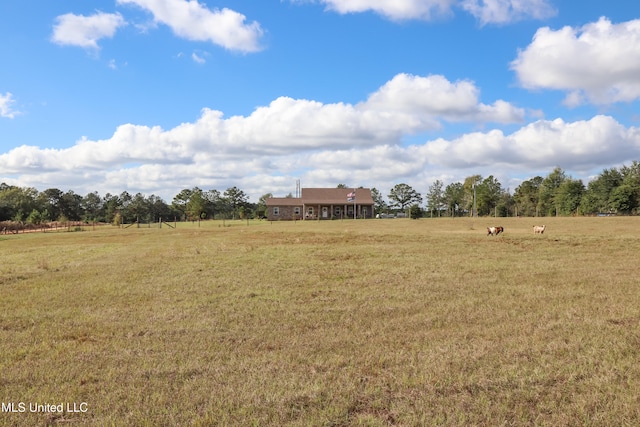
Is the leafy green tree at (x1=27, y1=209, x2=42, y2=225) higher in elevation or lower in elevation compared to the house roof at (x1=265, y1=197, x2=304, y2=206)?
lower

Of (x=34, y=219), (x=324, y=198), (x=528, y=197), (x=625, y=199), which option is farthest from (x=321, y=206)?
(x=625, y=199)

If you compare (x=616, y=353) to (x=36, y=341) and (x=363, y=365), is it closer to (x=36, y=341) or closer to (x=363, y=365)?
(x=363, y=365)

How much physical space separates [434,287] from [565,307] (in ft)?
10.1

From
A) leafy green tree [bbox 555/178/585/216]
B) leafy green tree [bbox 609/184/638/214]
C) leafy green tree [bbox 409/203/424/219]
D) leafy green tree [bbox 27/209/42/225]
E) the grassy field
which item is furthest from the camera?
leafy green tree [bbox 555/178/585/216]

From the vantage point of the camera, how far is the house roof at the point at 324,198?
77562 mm

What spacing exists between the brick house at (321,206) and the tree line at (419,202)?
22.6ft

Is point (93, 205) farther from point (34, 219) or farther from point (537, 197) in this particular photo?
point (537, 197)

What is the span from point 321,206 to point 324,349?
73.0 m

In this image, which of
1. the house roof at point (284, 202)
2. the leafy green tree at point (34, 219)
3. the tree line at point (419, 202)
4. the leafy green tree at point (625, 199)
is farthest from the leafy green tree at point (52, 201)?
the leafy green tree at point (625, 199)

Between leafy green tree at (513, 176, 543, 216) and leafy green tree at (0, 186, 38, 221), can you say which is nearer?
leafy green tree at (0, 186, 38, 221)

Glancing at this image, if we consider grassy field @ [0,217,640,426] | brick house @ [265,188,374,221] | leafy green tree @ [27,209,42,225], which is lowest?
grassy field @ [0,217,640,426]

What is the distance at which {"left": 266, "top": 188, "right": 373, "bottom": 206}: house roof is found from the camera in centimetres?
7756

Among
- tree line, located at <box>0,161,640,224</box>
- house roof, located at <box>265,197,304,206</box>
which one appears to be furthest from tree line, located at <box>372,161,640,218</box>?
house roof, located at <box>265,197,304,206</box>

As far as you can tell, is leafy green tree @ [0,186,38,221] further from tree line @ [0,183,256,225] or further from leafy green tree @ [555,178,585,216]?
leafy green tree @ [555,178,585,216]
